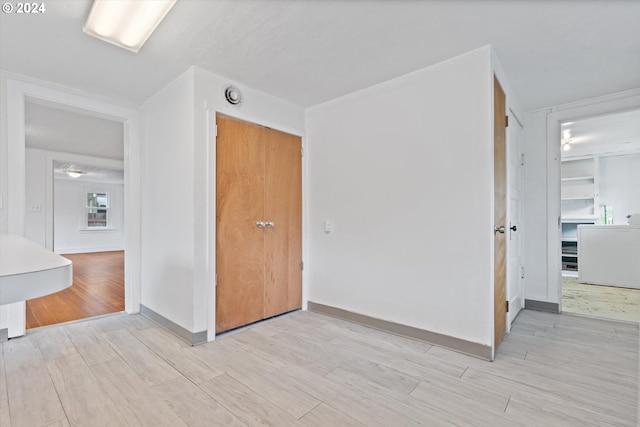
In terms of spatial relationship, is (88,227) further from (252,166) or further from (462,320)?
(462,320)

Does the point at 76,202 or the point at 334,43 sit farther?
the point at 76,202

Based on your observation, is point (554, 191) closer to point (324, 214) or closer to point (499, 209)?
point (499, 209)

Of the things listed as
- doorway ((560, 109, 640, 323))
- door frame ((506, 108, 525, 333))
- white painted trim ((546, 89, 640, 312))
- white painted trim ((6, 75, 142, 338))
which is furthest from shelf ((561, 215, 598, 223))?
white painted trim ((6, 75, 142, 338))

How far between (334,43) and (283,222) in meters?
1.74

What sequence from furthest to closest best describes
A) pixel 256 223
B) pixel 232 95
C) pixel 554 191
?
pixel 554 191, pixel 256 223, pixel 232 95

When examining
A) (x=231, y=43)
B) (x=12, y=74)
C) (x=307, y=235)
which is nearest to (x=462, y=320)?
(x=307, y=235)

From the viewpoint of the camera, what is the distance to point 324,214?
3.18 meters

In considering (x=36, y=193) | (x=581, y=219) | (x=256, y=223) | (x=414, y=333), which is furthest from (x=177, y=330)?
(x=581, y=219)

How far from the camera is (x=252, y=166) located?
2824 mm

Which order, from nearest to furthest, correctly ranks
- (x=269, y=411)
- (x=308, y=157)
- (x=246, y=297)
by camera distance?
(x=269, y=411)
(x=246, y=297)
(x=308, y=157)

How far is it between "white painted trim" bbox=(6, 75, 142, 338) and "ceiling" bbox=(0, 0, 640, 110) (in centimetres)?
15

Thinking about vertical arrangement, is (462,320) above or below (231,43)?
below

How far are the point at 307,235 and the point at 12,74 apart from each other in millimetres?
2970

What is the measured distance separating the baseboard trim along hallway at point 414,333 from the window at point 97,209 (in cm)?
897
